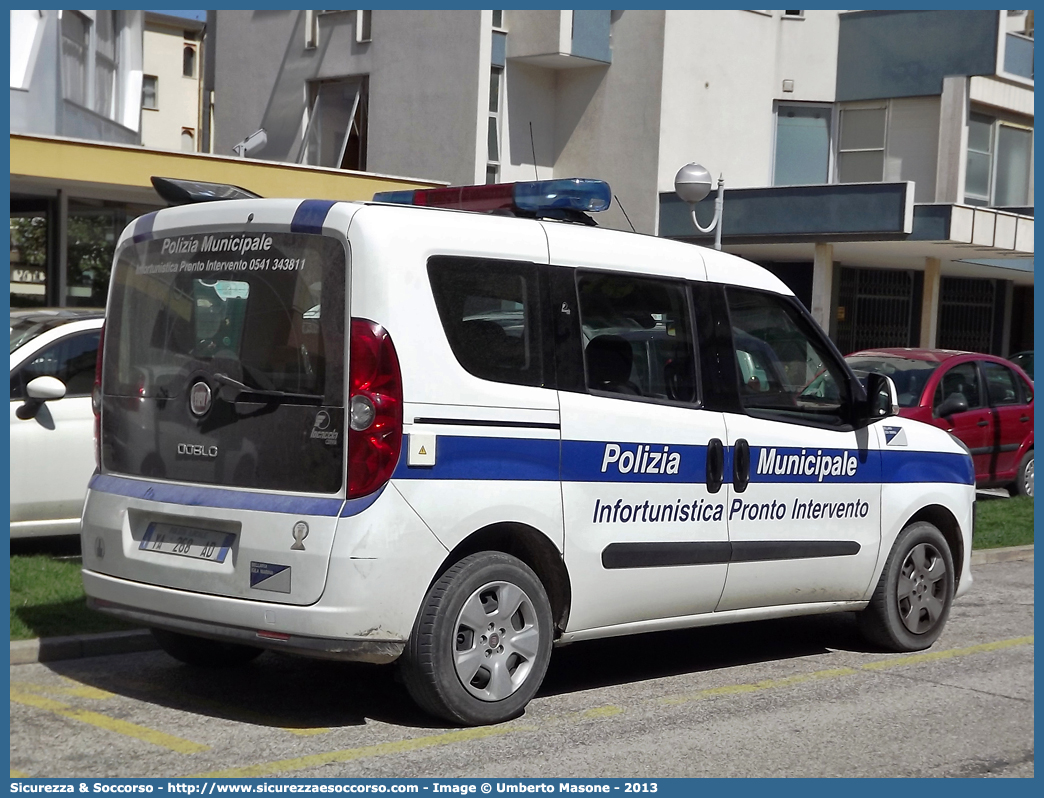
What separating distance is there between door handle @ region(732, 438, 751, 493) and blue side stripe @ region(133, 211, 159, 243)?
294 cm

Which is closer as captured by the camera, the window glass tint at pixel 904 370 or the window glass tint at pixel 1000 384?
the window glass tint at pixel 904 370

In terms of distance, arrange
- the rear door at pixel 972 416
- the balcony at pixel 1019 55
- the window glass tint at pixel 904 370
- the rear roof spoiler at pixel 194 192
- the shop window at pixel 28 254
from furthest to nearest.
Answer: the balcony at pixel 1019 55 < the shop window at pixel 28 254 < the rear door at pixel 972 416 < the window glass tint at pixel 904 370 < the rear roof spoiler at pixel 194 192

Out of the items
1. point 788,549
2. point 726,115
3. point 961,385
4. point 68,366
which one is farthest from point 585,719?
point 726,115

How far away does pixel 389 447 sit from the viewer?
18.4 feet

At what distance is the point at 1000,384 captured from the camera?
50.8ft

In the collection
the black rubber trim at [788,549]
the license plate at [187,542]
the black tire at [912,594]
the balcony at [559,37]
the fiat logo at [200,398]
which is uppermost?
the balcony at [559,37]

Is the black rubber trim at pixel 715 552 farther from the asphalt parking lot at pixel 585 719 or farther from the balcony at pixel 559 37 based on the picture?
the balcony at pixel 559 37

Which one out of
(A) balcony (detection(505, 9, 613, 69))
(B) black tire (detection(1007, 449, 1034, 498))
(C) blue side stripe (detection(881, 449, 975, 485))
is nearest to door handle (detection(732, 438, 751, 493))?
(C) blue side stripe (detection(881, 449, 975, 485))

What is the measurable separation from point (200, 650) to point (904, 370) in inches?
368

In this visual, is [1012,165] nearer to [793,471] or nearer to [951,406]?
[951,406]

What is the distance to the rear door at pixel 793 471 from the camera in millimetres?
7078

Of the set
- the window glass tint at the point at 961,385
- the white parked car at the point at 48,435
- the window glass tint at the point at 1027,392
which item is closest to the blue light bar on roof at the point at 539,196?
the white parked car at the point at 48,435

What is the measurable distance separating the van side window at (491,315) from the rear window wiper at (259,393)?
0.61 meters

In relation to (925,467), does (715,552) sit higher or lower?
lower
